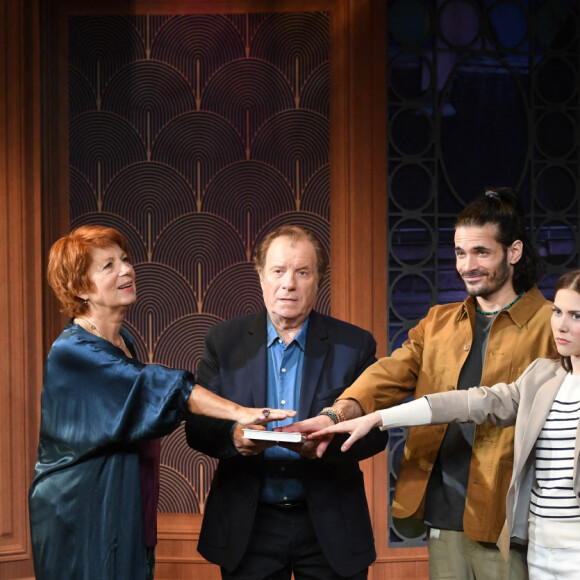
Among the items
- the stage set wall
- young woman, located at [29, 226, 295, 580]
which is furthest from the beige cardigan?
the stage set wall

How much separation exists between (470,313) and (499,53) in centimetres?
202

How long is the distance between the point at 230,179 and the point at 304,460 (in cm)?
192

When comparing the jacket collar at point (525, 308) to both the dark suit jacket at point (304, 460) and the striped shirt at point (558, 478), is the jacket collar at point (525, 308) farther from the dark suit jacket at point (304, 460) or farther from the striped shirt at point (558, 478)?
the dark suit jacket at point (304, 460)

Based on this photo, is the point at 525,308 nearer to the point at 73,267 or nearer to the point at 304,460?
the point at 304,460

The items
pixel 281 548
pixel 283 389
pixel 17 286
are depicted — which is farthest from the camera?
pixel 17 286

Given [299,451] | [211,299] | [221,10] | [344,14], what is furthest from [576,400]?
[221,10]

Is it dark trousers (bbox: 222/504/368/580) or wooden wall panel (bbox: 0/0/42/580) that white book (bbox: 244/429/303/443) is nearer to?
dark trousers (bbox: 222/504/368/580)

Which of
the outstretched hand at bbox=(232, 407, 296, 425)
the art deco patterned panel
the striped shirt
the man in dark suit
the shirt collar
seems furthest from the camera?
the art deco patterned panel

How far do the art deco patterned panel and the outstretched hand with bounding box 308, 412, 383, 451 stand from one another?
1.68 m

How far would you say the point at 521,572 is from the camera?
2.23 metres

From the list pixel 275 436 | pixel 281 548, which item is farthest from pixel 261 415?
pixel 281 548

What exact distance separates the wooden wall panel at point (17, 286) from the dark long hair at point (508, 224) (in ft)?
7.16

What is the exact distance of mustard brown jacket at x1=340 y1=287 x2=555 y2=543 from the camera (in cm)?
226

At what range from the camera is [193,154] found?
3.95 meters
